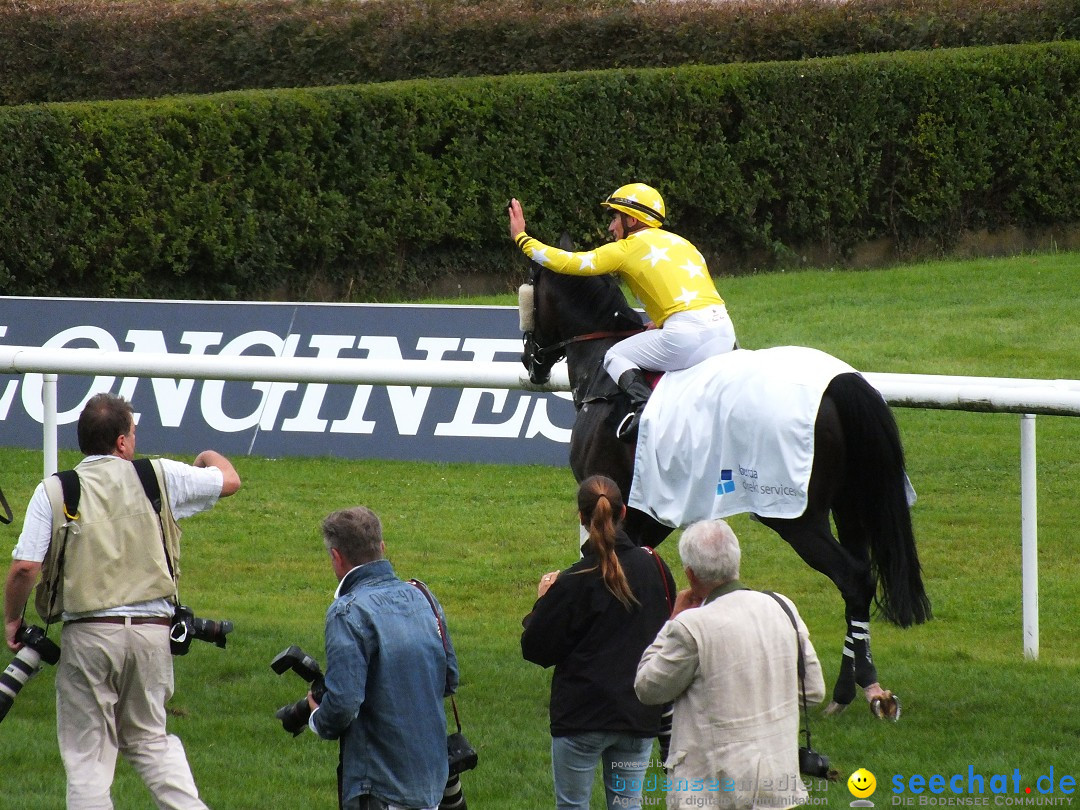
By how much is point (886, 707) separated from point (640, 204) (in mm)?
2116

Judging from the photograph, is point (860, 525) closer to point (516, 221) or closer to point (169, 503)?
point (516, 221)

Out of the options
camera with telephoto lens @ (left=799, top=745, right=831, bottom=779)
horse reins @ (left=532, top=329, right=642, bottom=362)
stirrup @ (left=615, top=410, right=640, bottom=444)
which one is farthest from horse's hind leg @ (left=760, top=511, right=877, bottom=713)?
camera with telephoto lens @ (left=799, top=745, right=831, bottom=779)

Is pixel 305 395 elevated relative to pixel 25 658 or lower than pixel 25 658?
lower

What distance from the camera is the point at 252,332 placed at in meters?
9.70

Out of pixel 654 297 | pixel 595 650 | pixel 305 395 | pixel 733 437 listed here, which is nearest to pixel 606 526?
pixel 595 650

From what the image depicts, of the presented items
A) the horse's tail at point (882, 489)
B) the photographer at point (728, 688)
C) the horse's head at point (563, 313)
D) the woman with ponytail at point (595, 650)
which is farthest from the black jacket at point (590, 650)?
the horse's head at point (563, 313)

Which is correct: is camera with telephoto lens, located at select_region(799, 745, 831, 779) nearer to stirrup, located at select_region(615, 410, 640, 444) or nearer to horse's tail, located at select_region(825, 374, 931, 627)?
horse's tail, located at select_region(825, 374, 931, 627)

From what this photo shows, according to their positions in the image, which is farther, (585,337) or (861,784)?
(585,337)

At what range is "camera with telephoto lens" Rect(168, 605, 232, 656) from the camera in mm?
4090

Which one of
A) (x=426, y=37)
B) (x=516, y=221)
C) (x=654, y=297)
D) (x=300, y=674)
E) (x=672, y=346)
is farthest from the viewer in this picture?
(x=426, y=37)

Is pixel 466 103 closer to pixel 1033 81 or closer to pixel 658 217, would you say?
pixel 1033 81

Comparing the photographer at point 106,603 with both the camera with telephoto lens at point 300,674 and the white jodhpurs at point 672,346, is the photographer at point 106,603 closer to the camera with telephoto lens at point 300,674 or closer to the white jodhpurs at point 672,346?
the camera with telephoto lens at point 300,674

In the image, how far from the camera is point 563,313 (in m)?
5.93

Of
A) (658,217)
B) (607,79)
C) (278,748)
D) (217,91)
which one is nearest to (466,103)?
(607,79)
